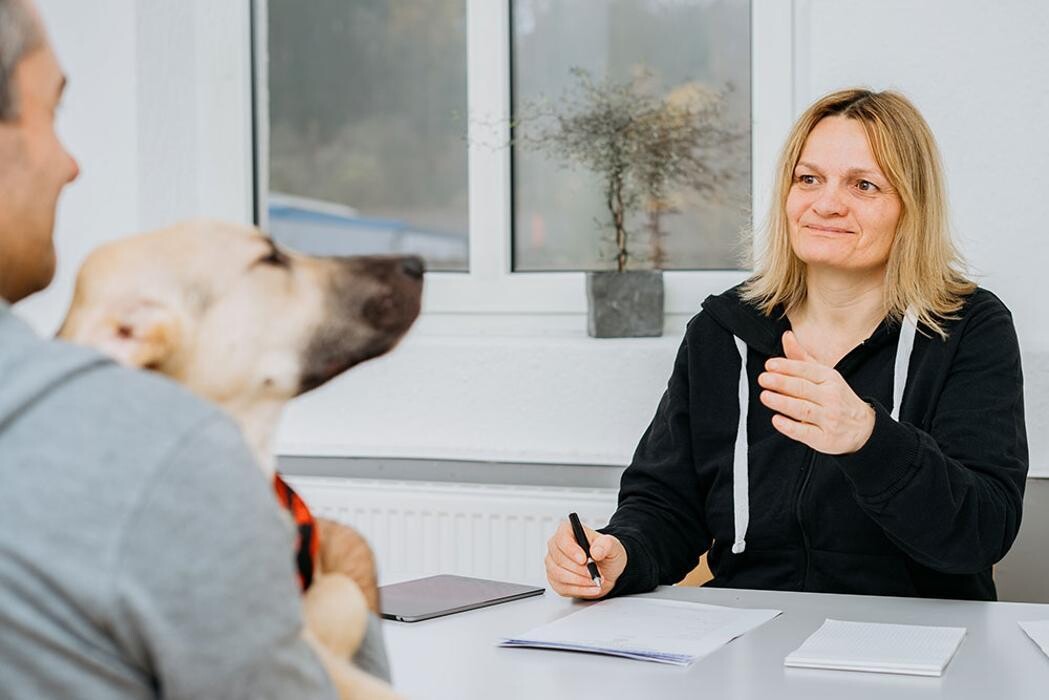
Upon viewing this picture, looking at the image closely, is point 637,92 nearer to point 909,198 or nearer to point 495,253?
point 495,253

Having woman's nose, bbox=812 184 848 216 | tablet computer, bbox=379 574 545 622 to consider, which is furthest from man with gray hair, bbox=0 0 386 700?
woman's nose, bbox=812 184 848 216

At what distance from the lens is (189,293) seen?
0.69 meters

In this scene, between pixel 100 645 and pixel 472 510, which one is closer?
pixel 100 645

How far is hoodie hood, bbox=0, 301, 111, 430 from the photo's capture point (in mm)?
538

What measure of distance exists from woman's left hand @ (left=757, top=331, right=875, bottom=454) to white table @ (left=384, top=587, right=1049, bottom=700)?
0.69ft

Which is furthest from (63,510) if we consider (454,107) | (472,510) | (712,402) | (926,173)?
(454,107)

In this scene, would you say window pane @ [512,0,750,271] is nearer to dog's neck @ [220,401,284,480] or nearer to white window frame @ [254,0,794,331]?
white window frame @ [254,0,794,331]

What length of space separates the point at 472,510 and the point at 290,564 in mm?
1982

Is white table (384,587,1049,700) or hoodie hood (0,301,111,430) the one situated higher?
hoodie hood (0,301,111,430)

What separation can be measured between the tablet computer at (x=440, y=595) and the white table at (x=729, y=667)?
0.02 m

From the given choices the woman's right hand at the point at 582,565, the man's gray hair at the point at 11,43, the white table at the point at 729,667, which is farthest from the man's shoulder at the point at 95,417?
the woman's right hand at the point at 582,565

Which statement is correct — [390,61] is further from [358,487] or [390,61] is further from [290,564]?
[290,564]

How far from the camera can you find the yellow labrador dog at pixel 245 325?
66 centimetres

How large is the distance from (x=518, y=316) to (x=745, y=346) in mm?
967
